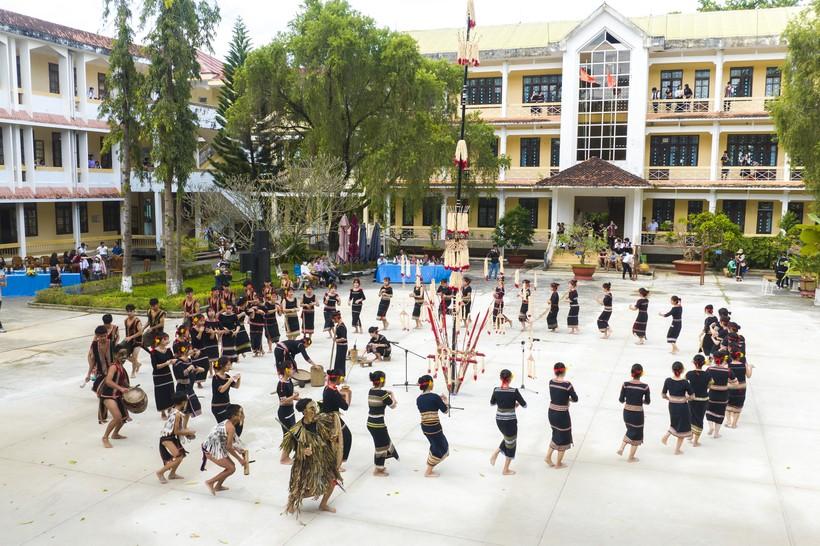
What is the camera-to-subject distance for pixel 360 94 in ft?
110

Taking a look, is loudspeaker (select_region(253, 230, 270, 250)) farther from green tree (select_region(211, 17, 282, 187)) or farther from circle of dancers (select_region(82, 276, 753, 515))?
green tree (select_region(211, 17, 282, 187))

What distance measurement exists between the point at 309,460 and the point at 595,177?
1232 inches

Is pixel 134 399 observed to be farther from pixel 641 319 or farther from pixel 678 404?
pixel 641 319

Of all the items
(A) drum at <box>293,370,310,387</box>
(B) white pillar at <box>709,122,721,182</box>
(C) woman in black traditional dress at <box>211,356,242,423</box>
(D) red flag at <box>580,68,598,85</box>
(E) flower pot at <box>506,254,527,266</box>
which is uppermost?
(D) red flag at <box>580,68,598,85</box>

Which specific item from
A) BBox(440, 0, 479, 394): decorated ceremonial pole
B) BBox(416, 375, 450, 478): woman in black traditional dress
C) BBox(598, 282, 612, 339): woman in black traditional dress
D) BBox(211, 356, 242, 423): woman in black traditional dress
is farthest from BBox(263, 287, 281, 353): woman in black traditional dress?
BBox(416, 375, 450, 478): woman in black traditional dress

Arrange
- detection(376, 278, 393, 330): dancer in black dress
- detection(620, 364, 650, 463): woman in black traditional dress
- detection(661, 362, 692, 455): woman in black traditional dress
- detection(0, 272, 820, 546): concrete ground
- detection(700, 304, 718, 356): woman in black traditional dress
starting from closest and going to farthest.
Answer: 1. detection(0, 272, 820, 546): concrete ground
2. detection(620, 364, 650, 463): woman in black traditional dress
3. detection(661, 362, 692, 455): woman in black traditional dress
4. detection(700, 304, 718, 356): woman in black traditional dress
5. detection(376, 278, 393, 330): dancer in black dress

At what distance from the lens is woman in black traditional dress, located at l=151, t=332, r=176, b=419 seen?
1206 centimetres

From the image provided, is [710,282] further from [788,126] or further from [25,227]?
[25,227]

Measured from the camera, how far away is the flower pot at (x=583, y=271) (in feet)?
107

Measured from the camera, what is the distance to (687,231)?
38312 millimetres

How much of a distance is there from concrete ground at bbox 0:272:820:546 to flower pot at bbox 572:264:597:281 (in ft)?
53.4

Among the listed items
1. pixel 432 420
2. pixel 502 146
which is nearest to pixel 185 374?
pixel 432 420

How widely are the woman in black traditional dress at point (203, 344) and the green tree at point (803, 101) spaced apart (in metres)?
23.9

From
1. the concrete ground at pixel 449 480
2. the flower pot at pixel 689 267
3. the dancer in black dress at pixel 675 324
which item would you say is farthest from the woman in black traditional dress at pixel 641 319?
the flower pot at pixel 689 267
